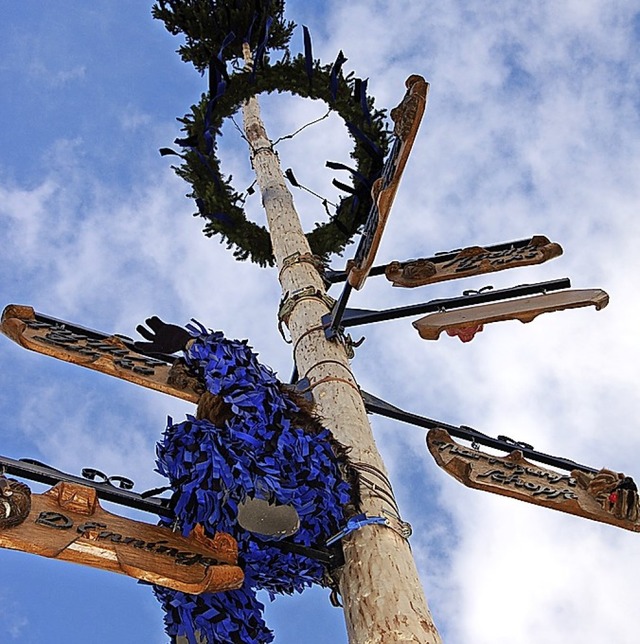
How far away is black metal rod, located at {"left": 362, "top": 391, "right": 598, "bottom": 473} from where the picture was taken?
13.8 ft

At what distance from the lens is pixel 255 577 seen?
2.97 meters

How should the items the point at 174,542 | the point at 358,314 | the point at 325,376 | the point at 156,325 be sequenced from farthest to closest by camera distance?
the point at 358,314, the point at 325,376, the point at 156,325, the point at 174,542

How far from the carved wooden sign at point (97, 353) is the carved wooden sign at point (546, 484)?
1.26 m

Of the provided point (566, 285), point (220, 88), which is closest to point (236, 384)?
point (566, 285)

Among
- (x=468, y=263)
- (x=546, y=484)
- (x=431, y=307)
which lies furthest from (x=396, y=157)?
(x=546, y=484)

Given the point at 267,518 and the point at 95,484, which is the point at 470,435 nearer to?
the point at 267,518

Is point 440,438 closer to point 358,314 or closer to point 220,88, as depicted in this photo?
point 358,314

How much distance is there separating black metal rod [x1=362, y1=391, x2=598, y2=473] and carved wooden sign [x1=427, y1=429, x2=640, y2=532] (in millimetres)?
185

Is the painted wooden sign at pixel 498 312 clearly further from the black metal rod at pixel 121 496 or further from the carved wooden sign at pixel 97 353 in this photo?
the black metal rod at pixel 121 496

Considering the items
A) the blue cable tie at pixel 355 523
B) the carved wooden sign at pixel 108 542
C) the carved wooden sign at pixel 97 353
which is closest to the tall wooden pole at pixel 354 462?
the blue cable tie at pixel 355 523

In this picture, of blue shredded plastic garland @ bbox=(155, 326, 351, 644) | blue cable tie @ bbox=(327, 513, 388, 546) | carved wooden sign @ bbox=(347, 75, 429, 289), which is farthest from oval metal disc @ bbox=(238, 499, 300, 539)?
carved wooden sign @ bbox=(347, 75, 429, 289)

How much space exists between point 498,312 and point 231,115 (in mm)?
3748

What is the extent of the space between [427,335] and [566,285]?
0.82m

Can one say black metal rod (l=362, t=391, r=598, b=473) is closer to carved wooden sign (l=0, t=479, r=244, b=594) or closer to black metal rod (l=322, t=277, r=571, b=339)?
black metal rod (l=322, t=277, r=571, b=339)
